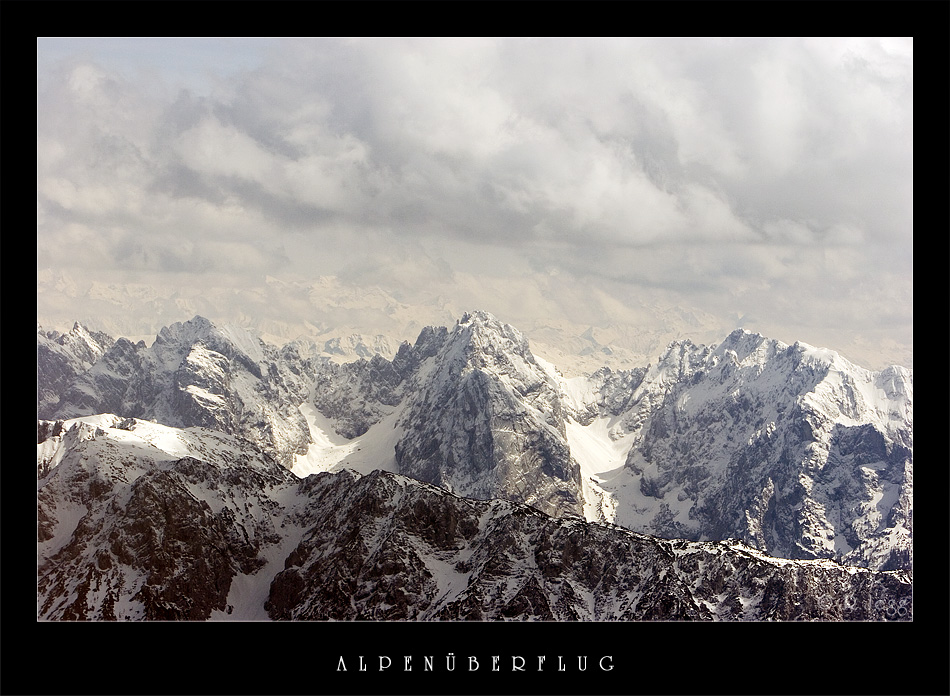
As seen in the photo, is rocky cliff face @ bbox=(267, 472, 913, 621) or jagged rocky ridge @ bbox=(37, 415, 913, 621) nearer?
jagged rocky ridge @ bbox=(37, 415, 913, 621)

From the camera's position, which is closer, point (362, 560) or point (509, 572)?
point (509, 572)

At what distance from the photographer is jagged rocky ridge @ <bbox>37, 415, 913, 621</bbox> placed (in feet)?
384

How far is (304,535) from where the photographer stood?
14088 cm

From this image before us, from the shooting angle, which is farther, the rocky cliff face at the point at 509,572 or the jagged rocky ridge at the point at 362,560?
the rocky cliff face at the point at 509,572

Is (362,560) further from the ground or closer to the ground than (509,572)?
further from the ground

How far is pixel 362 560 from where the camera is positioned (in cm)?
12569

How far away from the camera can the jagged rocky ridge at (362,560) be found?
117m
